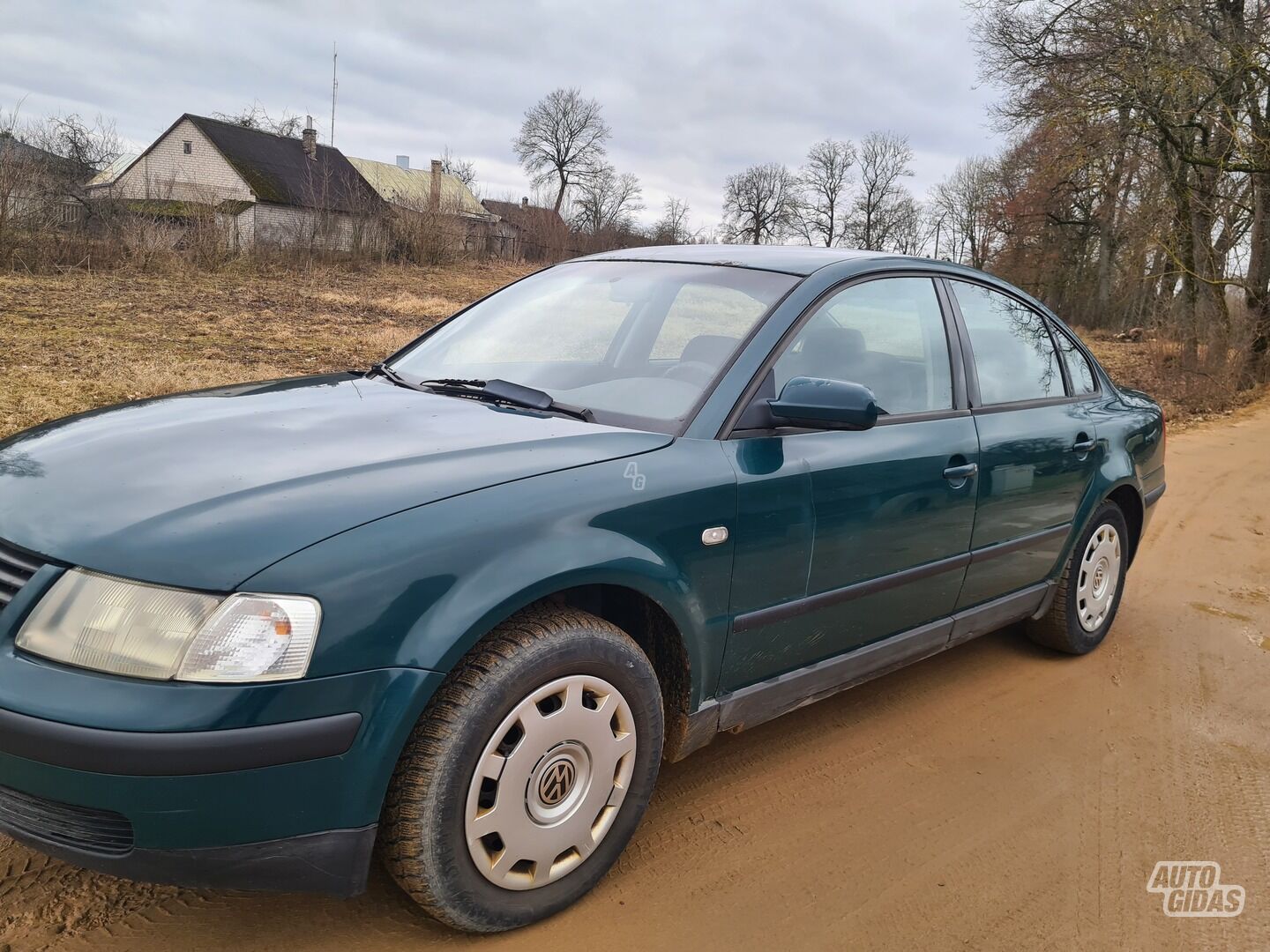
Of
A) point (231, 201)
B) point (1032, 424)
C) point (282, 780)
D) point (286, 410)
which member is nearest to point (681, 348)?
point (286, 410)

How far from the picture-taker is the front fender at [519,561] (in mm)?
1877

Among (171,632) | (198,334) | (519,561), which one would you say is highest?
(519,561)

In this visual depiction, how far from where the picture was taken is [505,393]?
290cm

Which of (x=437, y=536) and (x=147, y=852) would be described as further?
(x=437, y=536)

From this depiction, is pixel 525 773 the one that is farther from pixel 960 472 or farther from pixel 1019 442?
pixel 1019 442

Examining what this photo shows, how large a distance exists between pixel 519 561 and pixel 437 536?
0.20 m

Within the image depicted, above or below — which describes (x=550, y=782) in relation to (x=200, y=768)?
below

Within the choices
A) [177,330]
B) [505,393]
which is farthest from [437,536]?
[177,330]

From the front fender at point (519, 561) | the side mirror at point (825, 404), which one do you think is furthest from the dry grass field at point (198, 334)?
the side mirror at point (825, 404)

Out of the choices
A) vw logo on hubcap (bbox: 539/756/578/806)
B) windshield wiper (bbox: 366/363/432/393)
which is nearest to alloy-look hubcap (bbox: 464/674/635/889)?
vw logo on hubcap (bbox: 539/756/578/806)

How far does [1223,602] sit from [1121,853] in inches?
123

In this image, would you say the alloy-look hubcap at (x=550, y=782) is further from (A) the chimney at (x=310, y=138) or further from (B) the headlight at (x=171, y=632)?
(A) the chimney at (x=310, y=138)

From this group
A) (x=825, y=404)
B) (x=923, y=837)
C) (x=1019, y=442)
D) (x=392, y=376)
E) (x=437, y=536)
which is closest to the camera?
(x=437, y=536)

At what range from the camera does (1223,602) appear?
5.29 metres
